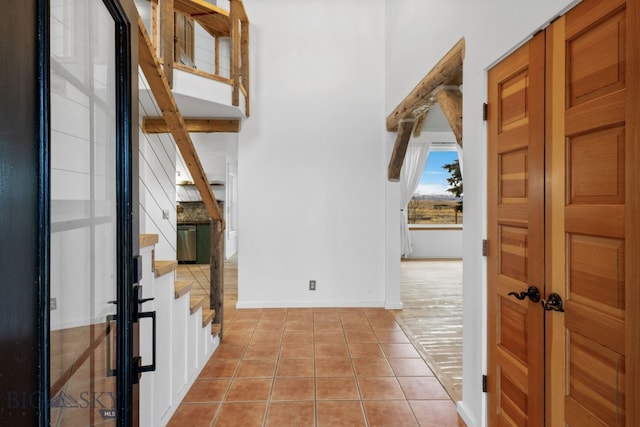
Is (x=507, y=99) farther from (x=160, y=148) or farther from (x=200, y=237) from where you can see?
(x=200, y=237)

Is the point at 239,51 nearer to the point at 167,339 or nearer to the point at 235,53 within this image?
the point at 235,53

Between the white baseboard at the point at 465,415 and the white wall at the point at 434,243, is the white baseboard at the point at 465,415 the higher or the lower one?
the lower one

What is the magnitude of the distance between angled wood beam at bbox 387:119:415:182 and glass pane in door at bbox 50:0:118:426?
3235 mm

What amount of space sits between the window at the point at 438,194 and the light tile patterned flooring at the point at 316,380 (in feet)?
16.7

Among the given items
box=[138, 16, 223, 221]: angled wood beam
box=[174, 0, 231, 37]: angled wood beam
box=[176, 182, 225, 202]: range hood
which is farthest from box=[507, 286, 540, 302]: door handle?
box=[176, 182, 225, 202]: range hood

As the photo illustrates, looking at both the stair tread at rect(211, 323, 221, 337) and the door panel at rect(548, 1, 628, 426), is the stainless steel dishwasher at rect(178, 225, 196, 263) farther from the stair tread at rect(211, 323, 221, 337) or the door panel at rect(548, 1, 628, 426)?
the door panel at rect(548, 1, 628, 426)

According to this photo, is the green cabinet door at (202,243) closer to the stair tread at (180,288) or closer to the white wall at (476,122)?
the stair tread at (180,288)

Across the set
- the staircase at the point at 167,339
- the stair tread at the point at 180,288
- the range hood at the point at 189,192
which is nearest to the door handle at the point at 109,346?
the staircase at the point at 167,339

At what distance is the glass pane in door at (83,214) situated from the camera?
771mm

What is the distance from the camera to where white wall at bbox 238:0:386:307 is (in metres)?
4.48

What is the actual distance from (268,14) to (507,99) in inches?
147

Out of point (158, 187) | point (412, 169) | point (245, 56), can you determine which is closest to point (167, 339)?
point (245, 56)

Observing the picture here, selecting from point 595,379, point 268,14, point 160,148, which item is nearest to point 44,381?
point 595,379

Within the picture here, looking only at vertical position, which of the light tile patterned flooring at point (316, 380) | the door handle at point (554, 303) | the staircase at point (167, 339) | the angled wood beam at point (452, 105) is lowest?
the light tile patterned flooring at point (316, 380)
